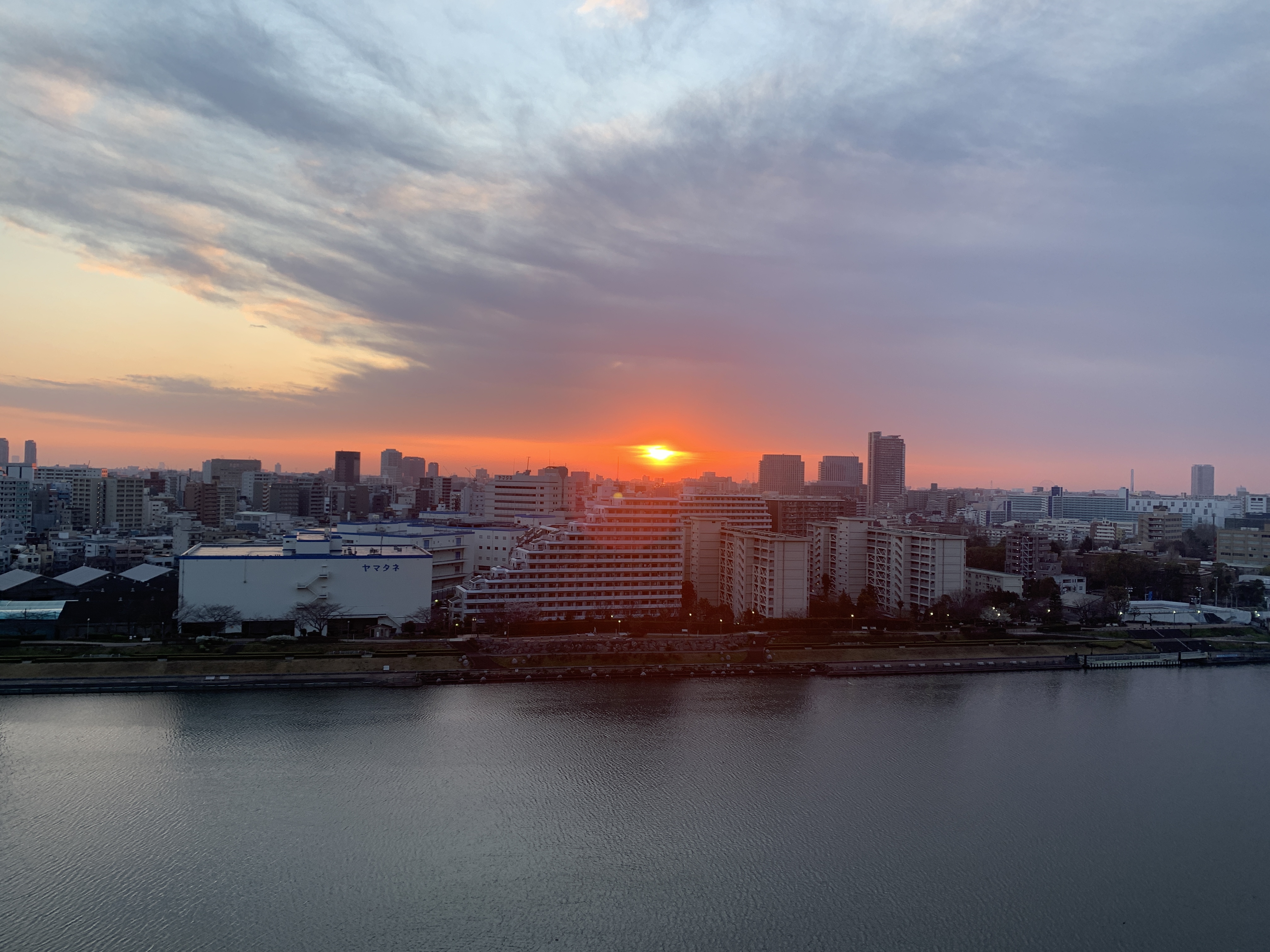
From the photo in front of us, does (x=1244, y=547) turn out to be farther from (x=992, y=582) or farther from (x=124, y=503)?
(x=124, y=503)

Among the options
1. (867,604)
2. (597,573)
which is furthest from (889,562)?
(597,573)

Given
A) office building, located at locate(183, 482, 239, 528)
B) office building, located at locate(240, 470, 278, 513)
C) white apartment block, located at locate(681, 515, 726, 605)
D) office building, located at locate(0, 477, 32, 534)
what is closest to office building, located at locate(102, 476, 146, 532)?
office building, located at locate(183, 482, 239, 528)

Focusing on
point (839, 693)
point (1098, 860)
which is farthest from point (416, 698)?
point (1098, 860)

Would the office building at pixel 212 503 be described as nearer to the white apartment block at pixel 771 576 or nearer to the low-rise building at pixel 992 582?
the white apartment block at pixel 771 576

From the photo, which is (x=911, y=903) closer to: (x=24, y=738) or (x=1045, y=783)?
(x=1045, y=783)

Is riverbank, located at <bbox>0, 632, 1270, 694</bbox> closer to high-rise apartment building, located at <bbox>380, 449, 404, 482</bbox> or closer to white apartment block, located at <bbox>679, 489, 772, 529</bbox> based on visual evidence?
white apartment block, located at <bbox>679, 489, 772, 529</bbox>

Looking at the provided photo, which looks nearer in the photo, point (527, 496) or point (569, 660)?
point (569, 660)

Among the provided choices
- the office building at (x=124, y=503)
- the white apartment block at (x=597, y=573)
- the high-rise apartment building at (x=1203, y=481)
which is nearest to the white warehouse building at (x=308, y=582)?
the white apartment block at (x=597, y=573)
